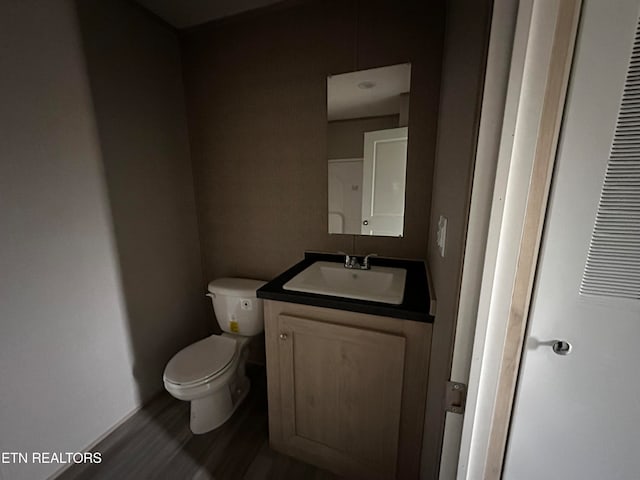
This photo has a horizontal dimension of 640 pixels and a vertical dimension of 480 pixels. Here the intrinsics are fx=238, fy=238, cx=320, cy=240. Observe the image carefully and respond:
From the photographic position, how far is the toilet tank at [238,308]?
1.58 metres

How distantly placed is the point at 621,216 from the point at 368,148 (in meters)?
1.05

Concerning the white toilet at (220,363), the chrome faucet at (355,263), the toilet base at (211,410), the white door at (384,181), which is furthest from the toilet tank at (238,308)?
the white door at (384,181)

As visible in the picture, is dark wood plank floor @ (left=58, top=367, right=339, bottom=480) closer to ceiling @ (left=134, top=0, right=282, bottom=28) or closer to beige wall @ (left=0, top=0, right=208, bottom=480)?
beige wall @ (left=0, top=0, right=208, bottom=480)

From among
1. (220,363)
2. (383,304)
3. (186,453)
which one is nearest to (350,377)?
(383,304)

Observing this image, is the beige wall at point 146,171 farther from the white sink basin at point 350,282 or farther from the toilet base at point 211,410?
the white sink basin at point 350,282

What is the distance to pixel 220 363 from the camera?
139 centimetres

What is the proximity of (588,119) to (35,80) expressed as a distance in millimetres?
1934

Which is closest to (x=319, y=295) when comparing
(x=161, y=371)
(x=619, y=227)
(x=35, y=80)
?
(x=619, y=227)

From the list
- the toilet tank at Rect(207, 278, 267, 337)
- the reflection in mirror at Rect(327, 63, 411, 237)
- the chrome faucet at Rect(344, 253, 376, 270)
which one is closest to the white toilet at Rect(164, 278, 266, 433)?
the toilet tank at Rect(207, 278, 267, 337)

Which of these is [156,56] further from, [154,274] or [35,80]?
[154,274]

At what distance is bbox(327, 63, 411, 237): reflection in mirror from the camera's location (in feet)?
4.29

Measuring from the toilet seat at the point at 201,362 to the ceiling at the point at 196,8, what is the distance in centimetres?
204

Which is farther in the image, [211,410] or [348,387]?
[211,410]

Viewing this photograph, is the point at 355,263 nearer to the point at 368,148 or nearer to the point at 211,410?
the point at 368,148
